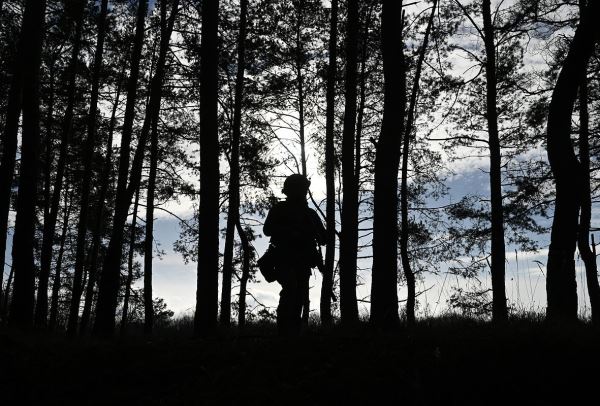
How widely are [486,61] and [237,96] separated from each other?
7045 millimetres

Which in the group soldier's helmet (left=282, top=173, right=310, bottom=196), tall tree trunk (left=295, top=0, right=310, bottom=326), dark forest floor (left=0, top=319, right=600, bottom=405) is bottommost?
dark forest floor (left=0, top=319, right=600, bottom=405)

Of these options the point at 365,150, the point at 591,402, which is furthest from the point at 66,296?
the point at 591,402

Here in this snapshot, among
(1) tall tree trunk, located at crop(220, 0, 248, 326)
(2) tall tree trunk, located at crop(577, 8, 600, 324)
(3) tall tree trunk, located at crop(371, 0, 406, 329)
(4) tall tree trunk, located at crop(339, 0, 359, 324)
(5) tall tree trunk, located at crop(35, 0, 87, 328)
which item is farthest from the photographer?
(2) tall tree trunk, located at crop(577, 8, 600, 324)

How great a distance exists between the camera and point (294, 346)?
4566 millimetres

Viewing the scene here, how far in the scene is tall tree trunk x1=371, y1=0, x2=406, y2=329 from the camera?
6.44 m

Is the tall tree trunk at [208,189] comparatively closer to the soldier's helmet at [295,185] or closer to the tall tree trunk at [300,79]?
the soldier's helmet at [295,185]

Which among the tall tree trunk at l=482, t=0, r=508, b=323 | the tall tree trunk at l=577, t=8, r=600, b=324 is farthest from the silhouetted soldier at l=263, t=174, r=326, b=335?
the tall tree trunk at l=577, t=8, r=600, b=324

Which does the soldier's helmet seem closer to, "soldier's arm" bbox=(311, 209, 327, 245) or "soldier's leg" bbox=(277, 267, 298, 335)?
"soldier's arm" bbox=(311, 209, 327, 245)

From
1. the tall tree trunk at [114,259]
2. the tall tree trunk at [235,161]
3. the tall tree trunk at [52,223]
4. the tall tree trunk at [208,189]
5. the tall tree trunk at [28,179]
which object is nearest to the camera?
the tall tree trunk at [208,189]

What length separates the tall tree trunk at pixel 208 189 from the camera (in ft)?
24.3

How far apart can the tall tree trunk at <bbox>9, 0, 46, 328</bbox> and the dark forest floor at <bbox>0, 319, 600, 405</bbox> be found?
204 inches

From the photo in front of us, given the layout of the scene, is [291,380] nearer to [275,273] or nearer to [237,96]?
[275,273]

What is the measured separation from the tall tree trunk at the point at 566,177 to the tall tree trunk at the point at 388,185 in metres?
2.44

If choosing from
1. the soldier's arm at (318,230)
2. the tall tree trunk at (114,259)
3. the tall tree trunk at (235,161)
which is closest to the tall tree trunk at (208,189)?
the soldier's arm at (318,230)
